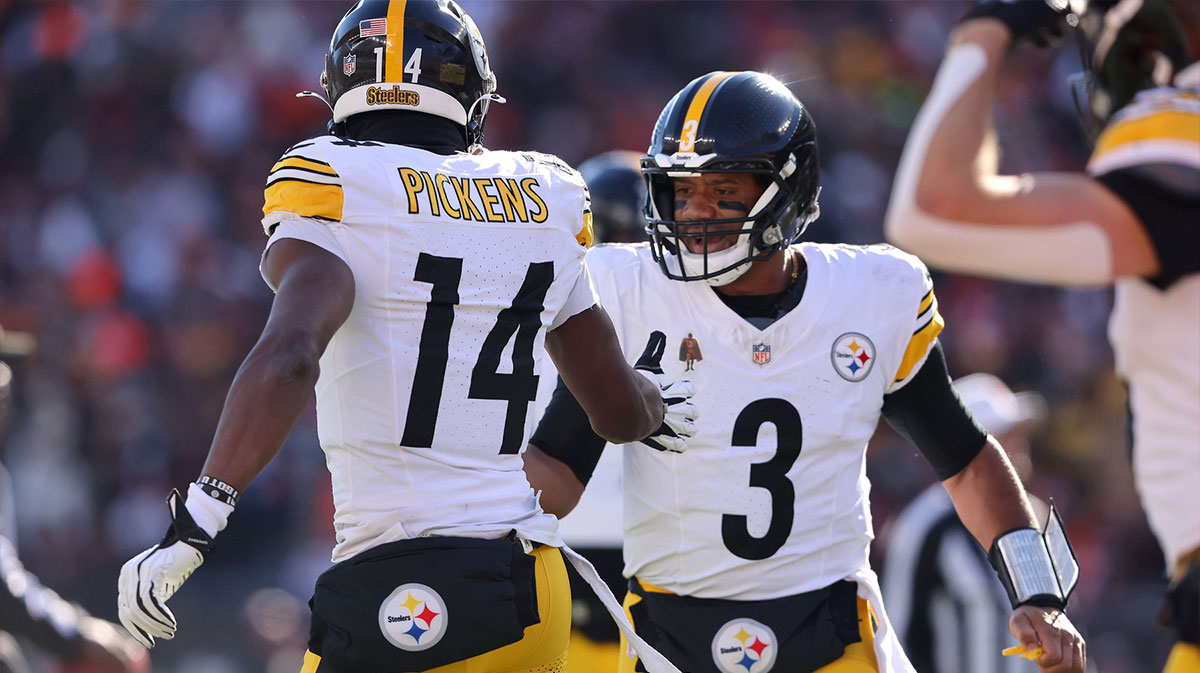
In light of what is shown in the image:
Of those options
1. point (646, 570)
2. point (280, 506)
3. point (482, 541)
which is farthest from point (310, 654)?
point (280, 506)

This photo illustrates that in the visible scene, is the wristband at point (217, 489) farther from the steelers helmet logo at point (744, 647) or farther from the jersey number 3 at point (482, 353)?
the steelers helmet logo at point (744, 647)

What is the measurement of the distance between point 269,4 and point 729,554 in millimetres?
8144

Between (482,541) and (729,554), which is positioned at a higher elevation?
(482,541)

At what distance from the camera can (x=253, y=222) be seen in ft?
32.6

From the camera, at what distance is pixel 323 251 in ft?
8.29

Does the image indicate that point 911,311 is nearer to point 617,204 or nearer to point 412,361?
point 412,361

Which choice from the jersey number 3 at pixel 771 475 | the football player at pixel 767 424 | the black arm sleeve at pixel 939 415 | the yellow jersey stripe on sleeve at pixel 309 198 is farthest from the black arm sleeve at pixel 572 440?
the yellow jersey stripe on sleeve at pixel 309 198

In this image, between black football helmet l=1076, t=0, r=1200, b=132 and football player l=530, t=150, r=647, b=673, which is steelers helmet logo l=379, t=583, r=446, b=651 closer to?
black football helmet l=1076, t=0, r=1200, b=132

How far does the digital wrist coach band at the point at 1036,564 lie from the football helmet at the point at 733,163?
0.90 m

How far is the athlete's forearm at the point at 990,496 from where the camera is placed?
345cm

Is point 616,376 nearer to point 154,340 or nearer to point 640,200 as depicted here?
point 640,200

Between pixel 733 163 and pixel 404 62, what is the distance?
100 centimetres

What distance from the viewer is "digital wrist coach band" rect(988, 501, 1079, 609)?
10.7 ft

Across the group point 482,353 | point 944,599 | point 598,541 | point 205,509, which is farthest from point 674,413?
point 944,599
